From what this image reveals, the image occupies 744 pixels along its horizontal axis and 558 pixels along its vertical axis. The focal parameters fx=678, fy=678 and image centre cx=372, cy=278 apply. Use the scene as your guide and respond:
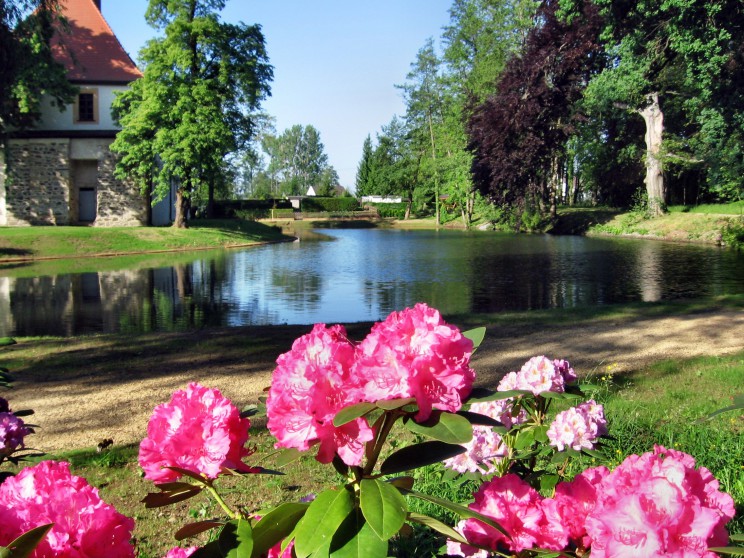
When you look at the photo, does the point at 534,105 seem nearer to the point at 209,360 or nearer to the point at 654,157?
the point at 654,157

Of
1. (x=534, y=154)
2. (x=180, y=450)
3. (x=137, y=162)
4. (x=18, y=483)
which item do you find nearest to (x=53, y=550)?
(x=18, y=483)

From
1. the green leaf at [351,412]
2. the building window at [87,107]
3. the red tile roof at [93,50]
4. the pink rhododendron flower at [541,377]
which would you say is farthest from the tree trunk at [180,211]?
the green leaf at [351,412]

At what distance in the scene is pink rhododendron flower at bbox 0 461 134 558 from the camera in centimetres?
106

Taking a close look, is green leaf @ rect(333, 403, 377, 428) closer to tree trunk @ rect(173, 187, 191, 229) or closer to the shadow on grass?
the shadow on grass

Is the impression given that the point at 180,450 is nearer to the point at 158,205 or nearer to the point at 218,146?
the point at 218,146

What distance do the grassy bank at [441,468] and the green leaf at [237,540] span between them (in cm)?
122

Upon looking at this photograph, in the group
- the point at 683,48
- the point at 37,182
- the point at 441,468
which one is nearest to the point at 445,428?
the point at 441,468

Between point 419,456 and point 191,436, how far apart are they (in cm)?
47

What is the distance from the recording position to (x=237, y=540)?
1243 millimetres

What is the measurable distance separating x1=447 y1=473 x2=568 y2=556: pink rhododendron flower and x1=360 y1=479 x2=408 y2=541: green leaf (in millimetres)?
356

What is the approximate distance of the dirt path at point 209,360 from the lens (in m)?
5.29

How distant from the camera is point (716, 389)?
5.61 metres

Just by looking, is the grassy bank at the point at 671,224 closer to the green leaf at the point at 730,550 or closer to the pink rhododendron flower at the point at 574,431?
the pink rhododendron flower at the point at 574,431

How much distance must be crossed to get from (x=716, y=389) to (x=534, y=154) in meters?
18.7
